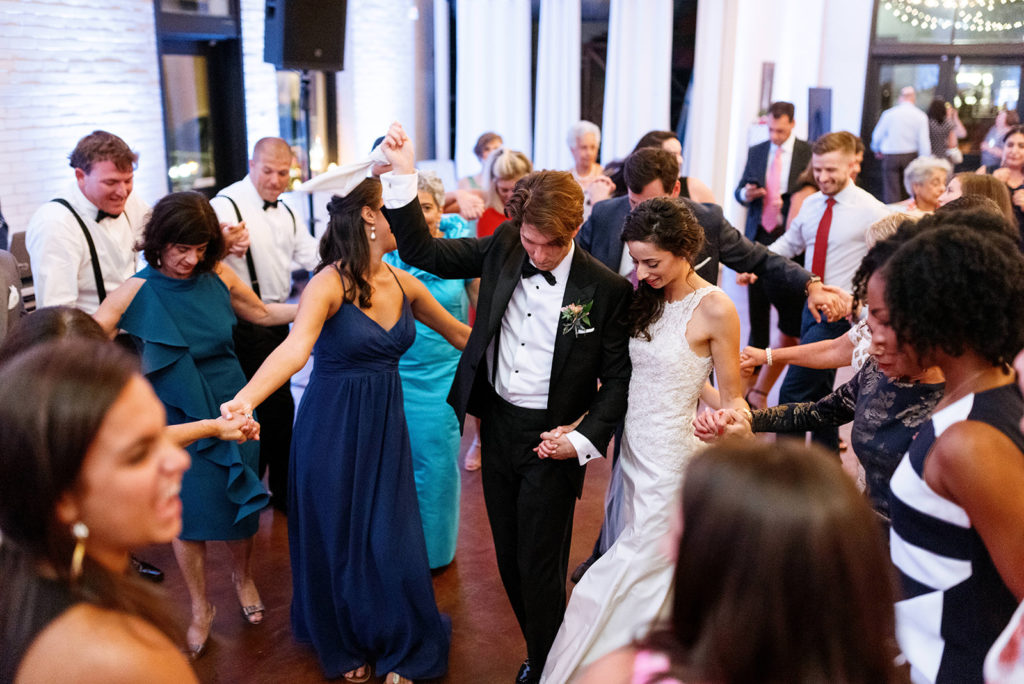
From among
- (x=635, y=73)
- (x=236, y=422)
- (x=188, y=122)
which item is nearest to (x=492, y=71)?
(x=635, y=73)

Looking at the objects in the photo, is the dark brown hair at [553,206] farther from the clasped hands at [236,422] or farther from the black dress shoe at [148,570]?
the black dress shoe at [148,570]

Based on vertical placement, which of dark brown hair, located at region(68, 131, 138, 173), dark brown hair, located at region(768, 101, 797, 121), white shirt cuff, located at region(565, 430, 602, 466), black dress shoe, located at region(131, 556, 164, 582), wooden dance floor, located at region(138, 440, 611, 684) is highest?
dark brown hair, located at region(768, 101, 797, 121)

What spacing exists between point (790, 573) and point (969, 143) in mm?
12001

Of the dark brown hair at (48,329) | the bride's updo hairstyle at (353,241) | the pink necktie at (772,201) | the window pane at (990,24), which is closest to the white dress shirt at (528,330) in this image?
the bride's updo hairstyle at (353,241)

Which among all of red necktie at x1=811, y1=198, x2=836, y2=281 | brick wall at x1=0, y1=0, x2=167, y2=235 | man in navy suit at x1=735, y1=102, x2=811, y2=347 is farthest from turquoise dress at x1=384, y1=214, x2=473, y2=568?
brick wall at x1=0, y1=0, x2=167, y2=235

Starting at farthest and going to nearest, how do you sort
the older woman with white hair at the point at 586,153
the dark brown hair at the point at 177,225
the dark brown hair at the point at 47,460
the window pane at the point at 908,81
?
the window pane at the point at 908,81
the older woman with white hair at the point at 586,153
the dark brown hair at the point at 177,225
the dark brown hair at the point at 47,460

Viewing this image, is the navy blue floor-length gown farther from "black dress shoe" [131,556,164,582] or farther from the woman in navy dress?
"black dress shoe" [131,556,164,582]

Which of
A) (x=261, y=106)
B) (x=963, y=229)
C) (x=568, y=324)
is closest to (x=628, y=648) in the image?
(x=963, y=229)

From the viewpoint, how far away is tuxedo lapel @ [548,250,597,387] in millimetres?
2543

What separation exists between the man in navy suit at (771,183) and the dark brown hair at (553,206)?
11.2 ft

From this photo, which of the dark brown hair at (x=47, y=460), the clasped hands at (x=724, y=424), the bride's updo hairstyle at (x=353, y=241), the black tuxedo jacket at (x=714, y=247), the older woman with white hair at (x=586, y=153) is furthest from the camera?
the older woman with white hair at (x=586, y=153)

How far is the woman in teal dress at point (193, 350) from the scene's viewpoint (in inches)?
114

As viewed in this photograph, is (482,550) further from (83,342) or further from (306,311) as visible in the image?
(83,342)

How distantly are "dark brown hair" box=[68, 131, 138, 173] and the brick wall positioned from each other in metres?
1.86
